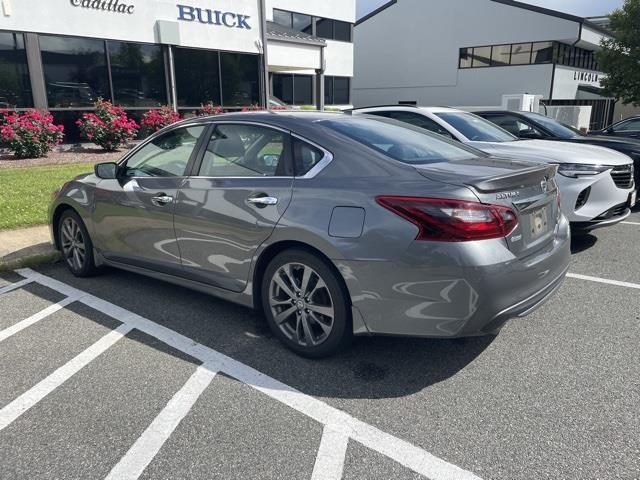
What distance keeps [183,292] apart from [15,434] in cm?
206

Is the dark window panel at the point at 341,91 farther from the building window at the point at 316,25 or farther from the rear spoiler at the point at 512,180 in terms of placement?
the rear spoiler at the point at 512,180

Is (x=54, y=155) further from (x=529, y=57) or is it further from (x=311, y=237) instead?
(x=529, y=57)

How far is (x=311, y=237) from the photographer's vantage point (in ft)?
10.2

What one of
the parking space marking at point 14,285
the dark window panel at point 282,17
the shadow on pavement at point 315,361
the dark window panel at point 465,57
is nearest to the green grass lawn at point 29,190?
the parking space marking at point 14,285

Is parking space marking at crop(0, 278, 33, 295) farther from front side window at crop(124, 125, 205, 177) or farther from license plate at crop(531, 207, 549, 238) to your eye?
license plate at crop(531, 207, 549, 238)

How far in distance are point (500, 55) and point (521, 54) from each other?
1.29 metres

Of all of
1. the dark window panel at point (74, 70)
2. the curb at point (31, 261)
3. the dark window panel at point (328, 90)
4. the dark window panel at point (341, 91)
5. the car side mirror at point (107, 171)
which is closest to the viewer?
the car side mirror at point (107, 171)

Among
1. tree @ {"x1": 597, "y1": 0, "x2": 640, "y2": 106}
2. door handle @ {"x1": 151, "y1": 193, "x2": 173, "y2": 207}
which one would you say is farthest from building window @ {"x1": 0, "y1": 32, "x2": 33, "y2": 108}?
tree @ {"x1": 597, "y1": 0, "x2": 640, "y2": 106}

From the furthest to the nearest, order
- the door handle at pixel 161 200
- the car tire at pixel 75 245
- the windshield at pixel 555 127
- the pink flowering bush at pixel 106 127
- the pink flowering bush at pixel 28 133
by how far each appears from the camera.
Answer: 1. the pink flowering bush at pixel 106 127
2. the pink flowering bush at pixel 28 133
3. the windshield at pixel 555 127
4. the car tire at pixel 75 245
5. the door handle at pixel 161 200

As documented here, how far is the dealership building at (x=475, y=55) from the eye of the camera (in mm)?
29031

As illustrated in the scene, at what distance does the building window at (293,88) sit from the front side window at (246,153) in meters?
22.0

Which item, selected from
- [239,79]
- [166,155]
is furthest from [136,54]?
[166,155]

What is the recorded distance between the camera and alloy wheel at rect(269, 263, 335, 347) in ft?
10.5

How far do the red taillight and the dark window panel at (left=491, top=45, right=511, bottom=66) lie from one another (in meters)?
31.3
